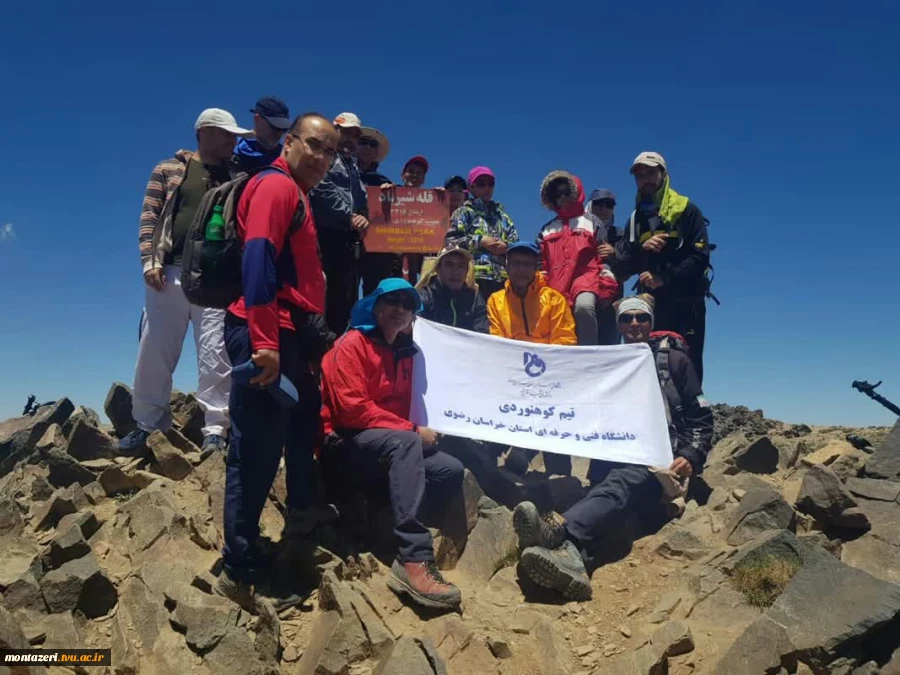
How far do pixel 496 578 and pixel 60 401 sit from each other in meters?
7.43

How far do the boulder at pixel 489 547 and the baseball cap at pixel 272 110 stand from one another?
4.64 m

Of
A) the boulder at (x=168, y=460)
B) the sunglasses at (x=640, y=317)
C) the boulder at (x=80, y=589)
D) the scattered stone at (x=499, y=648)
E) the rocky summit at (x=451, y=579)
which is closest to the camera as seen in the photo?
the rocky summit at (x=451, y=579)

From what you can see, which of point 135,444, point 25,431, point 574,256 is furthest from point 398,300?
point 25,431

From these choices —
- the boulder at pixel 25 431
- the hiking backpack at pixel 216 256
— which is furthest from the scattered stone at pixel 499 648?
the boulder at pixel 25 431

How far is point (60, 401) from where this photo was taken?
9.43 m

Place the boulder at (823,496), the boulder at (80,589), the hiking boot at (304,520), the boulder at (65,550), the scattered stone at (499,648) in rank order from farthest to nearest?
1. the boulder at (823,496)
2. the hiking boot at (304,520)
3. the boulder at (65,550)
4. the boulder at (80,589)
5. the scattered stone at (499,648)

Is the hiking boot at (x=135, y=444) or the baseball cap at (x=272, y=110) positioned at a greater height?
the baseball cap at (x=272, y=110)

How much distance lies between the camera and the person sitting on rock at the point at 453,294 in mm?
8016

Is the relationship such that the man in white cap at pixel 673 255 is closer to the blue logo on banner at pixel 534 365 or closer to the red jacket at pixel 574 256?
the red jacket at pixel 574 256

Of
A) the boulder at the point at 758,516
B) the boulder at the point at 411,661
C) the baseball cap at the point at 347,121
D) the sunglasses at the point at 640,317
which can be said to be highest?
the baseball cap at the point at 347,121

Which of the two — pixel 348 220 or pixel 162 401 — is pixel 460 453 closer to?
pixel 348 220

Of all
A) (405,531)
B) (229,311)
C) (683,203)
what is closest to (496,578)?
(405,531)

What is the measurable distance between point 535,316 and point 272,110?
386 centimetres

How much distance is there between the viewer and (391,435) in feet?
18.5
